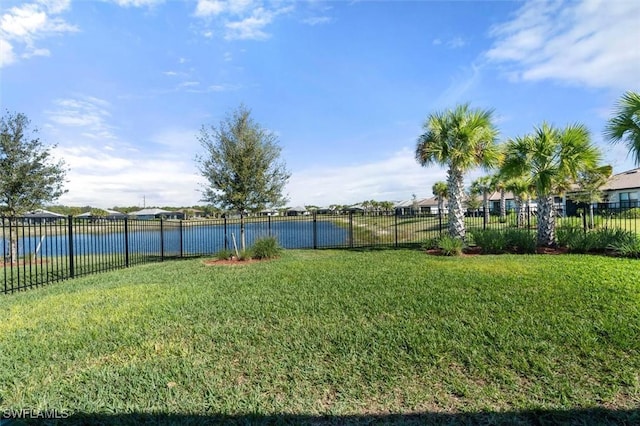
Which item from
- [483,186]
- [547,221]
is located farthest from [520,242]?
[483,186]

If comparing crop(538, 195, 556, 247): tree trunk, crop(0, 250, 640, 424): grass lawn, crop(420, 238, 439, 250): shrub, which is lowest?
crop(0, 250, 640, 424): grass lawn

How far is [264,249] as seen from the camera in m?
10.3

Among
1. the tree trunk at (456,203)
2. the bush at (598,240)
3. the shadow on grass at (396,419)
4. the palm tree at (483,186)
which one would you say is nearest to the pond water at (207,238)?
the tree trunk at (456,203)

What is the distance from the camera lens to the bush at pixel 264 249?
A: 10.3m

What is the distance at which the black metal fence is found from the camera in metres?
8.25

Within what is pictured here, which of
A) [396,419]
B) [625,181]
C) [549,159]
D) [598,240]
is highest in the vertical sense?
[625,181]

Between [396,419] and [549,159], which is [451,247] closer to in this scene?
[549,159]

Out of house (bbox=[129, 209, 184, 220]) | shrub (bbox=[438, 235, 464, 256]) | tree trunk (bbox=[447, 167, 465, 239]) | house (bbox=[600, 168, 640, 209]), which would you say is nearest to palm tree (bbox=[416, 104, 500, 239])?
tree trunk (bbox=[447, 167, 465, 239])

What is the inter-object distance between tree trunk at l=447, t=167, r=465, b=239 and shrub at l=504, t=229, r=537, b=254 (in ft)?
4.50

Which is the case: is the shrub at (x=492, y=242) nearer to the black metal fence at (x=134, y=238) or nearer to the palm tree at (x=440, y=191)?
the black metal fence at (x=134, y=238)

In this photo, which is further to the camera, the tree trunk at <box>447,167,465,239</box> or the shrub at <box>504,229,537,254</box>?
the tree trunk at <box>447,167,465,239</box>

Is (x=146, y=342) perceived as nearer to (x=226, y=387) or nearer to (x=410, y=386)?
(x=226, y=387)

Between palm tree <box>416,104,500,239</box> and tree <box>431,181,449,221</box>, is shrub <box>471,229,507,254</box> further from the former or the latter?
tree <box>431,181,449,221</box>

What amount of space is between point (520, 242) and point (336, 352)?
8.95 m
